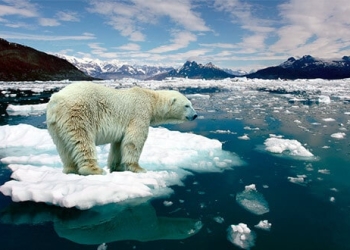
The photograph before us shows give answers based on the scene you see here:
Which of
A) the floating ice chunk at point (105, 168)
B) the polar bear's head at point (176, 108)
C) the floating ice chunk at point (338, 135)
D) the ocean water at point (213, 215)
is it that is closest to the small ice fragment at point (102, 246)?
the ocean water at point (213, 215)

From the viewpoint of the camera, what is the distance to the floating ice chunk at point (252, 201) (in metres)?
4.18

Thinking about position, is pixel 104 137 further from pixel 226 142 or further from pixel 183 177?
pixel 226 142

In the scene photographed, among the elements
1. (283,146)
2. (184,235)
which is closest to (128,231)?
(184,235)

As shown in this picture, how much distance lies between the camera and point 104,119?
15.0 ft

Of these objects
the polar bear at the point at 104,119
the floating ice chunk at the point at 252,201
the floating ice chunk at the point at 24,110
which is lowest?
the floating ice chunk at the point at 24,110

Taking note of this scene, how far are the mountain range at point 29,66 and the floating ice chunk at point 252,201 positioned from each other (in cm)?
7973

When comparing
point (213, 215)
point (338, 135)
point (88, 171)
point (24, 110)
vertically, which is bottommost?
point (24, 110)

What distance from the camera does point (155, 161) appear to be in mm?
6262

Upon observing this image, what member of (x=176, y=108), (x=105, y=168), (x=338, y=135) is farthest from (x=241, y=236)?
(x=338, y=135)

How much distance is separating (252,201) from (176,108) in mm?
2049

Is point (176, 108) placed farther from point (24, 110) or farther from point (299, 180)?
point (24, 110)

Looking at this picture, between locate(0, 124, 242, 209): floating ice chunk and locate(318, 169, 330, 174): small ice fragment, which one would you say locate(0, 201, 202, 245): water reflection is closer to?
locate(0, 124, 242, 209): floating ice chunk

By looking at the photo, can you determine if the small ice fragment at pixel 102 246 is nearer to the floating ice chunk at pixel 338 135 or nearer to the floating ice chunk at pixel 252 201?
the floating ice chunk at pixel 252 201

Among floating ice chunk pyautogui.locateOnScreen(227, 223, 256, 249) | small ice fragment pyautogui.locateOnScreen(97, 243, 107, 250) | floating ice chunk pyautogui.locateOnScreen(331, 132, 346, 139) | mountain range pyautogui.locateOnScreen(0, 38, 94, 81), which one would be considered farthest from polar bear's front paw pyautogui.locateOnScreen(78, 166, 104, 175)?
mountain range pyautogui.locateOnScreen(0, 38, 94, 81)
